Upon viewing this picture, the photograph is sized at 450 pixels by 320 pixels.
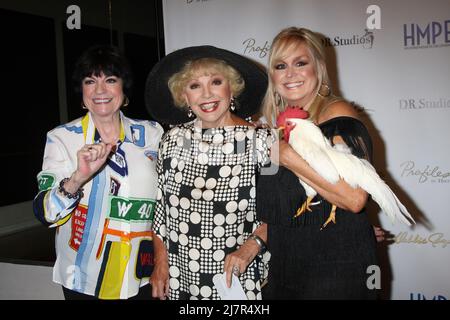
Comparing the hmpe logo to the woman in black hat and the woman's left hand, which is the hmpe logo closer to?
the woman in black hat

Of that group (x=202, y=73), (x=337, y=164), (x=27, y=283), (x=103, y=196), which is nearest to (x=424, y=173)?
(x=337, y=164)

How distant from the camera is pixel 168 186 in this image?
1.59 meters

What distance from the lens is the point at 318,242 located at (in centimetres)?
145

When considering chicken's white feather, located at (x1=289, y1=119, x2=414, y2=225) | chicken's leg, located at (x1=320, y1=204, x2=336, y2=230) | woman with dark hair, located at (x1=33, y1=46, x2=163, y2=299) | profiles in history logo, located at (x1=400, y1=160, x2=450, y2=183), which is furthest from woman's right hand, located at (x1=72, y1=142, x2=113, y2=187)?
profiles in history logo, located at (x1=400, y1=160, x2=450, y2=183)

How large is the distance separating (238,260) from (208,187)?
A: 0.93 ft

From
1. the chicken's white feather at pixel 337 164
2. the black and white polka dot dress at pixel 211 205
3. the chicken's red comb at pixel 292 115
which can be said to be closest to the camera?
the chicken's white feather at pixel 337 164

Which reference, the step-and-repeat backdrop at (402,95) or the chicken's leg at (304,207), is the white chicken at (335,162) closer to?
the chicken's leg at (304,207)

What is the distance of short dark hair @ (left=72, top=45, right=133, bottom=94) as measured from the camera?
5.48 ft

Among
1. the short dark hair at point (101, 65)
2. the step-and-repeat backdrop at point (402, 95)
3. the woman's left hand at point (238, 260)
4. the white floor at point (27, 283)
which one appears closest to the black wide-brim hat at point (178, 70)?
the short dark hair at point (101, 65)

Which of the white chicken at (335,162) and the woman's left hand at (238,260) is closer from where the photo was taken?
the white chicken at (335,162)

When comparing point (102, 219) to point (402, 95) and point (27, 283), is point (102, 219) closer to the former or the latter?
point (27, 283)

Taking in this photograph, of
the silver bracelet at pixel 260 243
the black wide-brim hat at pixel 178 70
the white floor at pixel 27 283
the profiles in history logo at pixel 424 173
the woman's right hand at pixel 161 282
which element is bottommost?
the white floor at pixel 27 283

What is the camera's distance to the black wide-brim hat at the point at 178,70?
1.65m

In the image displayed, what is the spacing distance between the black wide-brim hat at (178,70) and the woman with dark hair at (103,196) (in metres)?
0.15
